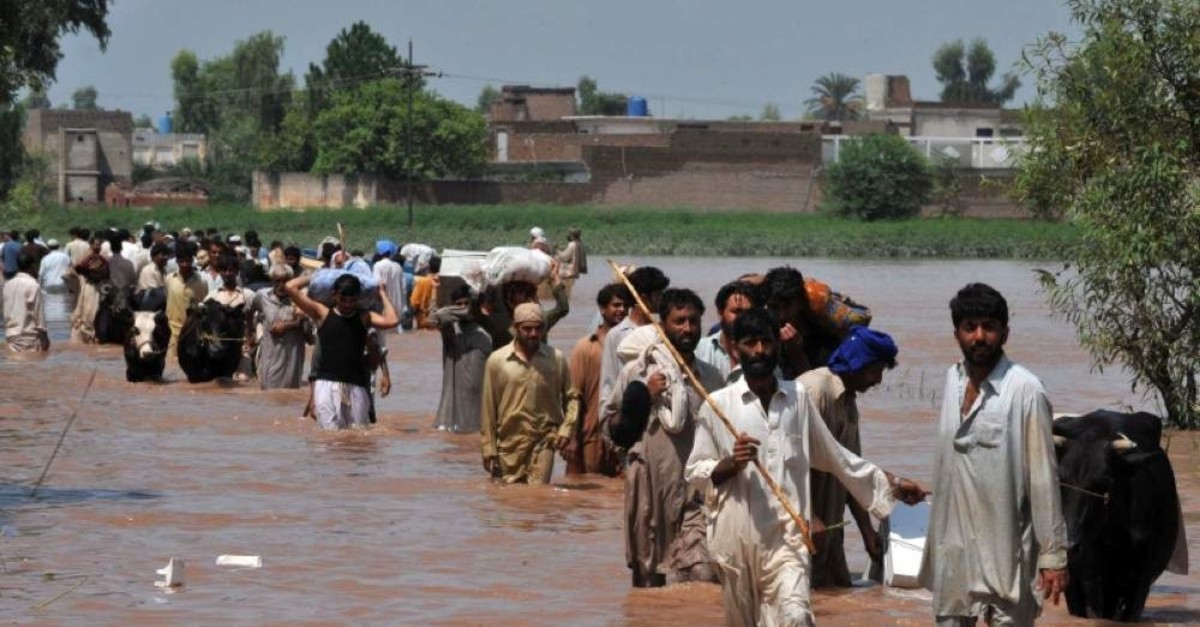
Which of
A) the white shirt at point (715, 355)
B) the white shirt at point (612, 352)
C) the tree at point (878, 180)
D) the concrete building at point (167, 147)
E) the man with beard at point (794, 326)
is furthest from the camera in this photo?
the concrete building at point (167, 147)

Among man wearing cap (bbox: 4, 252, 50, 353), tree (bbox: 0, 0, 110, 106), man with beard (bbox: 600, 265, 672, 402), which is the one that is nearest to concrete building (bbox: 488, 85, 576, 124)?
tree (bbox: 0, 0, 110, 106)

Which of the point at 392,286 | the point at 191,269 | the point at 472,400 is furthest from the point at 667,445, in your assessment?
the point at 392,286

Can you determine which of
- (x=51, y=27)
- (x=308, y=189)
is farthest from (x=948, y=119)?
(x=51, y=27)

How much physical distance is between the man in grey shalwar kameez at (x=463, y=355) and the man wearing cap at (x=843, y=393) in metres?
5.63

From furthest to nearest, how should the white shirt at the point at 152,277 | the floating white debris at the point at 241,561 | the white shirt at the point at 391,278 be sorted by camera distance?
1. the white shirt at the point at 391,278
2. the white shirt at the point at 152,277
3. the floating white debris at the point at 241,561

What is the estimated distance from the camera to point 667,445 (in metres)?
9.35

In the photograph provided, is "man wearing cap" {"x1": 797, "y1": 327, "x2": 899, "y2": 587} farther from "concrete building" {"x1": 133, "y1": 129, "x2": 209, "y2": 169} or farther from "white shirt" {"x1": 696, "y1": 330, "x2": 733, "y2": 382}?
"concrete building" {"x1": 133, "y1": 129, "x2": 209, "y2": 169}

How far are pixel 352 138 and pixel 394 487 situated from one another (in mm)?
82715

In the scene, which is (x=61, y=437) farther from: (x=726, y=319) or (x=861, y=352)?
(x=861, y=352)

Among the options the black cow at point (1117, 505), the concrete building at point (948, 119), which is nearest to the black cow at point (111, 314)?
the black cow at point (1117, 505)

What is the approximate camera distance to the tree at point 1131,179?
58.4 feet

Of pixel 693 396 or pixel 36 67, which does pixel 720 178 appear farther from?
pixel 693 396

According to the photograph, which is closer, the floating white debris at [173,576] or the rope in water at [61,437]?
the floating white debris at [173,576]

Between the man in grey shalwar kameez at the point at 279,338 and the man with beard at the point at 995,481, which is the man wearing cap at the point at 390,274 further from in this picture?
the man with beard at the point at 995,481
